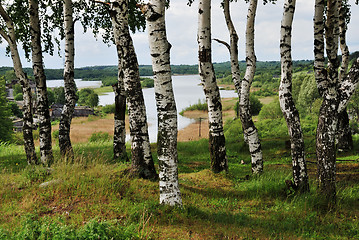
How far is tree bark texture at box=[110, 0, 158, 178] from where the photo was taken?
278 inches

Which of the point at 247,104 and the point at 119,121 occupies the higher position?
the point at 247,104

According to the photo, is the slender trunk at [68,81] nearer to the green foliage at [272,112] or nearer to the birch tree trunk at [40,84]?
the birch tree trunk at [40,84]

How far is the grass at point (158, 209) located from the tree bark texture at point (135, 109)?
1.58 ft

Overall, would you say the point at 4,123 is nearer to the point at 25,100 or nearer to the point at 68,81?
the point at 25,100

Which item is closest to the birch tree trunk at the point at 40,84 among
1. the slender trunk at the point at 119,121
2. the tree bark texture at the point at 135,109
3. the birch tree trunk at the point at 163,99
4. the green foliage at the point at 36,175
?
the slender trunk at the point at 119,121

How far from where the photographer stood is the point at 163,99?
4.96 meters

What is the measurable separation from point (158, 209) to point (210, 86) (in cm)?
393

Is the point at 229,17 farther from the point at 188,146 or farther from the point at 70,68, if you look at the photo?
the point at 188,146

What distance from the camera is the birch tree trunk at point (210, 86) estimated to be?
24.1 feet

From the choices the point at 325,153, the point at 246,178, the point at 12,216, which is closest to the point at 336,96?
the point at 325,153

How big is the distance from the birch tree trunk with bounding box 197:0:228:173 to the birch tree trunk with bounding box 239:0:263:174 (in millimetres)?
1036

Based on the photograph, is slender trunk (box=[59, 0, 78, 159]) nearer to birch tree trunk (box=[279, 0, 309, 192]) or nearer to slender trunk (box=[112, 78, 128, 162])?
slender trunk (box=[112, 78, 128, 162])

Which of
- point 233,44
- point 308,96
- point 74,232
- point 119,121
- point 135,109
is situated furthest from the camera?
point 308,96

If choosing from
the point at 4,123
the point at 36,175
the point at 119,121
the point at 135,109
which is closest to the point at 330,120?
the point at 135,109
